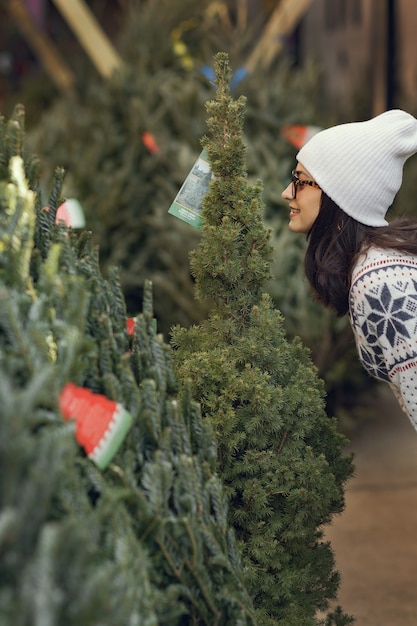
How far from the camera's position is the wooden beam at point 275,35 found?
5814 millimetres

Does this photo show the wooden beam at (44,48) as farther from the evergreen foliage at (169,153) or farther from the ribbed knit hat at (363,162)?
the ribbed knit hat at (363,162)

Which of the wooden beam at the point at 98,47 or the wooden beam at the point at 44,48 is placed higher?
the wooden beam at the point at 44,48

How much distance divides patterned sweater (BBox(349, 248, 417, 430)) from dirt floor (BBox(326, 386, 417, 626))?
3.94ft

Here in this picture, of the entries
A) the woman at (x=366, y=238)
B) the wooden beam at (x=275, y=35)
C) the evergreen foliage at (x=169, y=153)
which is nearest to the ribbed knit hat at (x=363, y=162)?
the woman at (x=366, y=238)

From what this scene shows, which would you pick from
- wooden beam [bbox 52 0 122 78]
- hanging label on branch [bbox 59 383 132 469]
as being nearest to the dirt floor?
hanging label on branch [bbox 59 383 132 469]

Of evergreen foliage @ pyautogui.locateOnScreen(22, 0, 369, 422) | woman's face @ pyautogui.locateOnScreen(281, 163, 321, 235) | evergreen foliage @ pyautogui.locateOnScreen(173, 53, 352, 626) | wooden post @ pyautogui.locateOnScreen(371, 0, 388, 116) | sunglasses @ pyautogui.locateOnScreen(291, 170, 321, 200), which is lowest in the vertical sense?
evergreen foliage @ pyautogui.locateOnScreen(173, 53, 352, 626)

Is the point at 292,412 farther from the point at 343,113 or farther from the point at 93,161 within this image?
the point at 343,113

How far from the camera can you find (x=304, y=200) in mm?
2488

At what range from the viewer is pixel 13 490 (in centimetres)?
134

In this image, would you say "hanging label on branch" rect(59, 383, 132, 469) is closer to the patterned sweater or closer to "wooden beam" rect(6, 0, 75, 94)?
the patterned sweater

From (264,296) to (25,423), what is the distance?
987mm

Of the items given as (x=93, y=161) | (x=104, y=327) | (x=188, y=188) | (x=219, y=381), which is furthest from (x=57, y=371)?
(x=93, y=161)

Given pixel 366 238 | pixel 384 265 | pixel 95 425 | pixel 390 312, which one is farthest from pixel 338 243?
pixel 95 425

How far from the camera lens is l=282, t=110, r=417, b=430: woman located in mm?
2229
